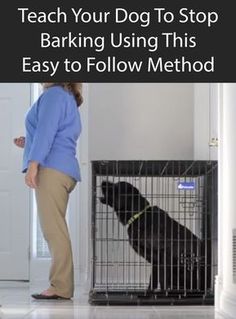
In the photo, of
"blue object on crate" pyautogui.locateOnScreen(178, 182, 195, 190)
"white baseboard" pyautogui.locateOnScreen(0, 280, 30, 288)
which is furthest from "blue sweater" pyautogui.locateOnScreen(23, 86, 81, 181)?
"white baseboard" pyautogui.locateOnScreen(0, 280, 30, 288)

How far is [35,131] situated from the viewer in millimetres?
3887

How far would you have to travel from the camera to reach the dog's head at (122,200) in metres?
3.90

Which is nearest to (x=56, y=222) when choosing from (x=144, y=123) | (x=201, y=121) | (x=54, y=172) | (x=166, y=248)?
(x=54, y=172)

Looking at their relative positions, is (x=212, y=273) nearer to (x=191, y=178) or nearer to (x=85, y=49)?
Answer: (x=191, y=178)

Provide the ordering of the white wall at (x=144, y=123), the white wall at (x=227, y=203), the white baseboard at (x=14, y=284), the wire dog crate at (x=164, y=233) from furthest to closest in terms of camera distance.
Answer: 1. the white baseboard at (x=14, y=284)
2. the white wall at (x=144, y=123)
3. the wire dog crate at (x=164, y=233)
4. the white wall at (x=227, y=203)

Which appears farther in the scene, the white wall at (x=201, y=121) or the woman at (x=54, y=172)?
the white wall at (x=201, y=121)

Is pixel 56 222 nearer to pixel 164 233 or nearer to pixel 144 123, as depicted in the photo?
pixel 164 233

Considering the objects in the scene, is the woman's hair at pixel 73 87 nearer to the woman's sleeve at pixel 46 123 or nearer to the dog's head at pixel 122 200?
the woman's sleeve at pixel 46 123

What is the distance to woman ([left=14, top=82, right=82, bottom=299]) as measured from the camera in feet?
12.7

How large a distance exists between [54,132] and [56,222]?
425 mm

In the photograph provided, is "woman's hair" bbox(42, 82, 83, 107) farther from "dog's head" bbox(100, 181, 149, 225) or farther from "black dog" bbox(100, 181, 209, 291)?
"black dog" bbox(100, 181, 209, 291)

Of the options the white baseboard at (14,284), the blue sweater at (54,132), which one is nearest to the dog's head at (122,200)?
the blue sweater at (54,132)

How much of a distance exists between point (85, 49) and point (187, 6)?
1.37 ft

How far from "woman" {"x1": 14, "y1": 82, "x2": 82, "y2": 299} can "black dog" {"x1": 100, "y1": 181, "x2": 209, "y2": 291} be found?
0.33m
